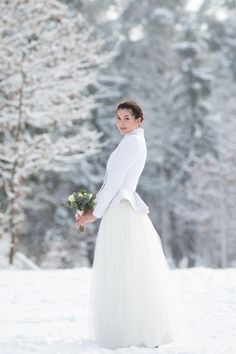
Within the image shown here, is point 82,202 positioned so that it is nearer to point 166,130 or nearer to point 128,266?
point 128,266

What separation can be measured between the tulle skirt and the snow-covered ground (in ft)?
0.47

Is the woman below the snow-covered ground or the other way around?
the other way around

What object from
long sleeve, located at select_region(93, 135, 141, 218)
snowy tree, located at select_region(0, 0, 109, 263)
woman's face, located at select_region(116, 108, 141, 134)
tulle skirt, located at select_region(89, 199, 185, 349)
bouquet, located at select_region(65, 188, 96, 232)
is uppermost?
snowy tree, located at select_region(0, 0, 109, 263)

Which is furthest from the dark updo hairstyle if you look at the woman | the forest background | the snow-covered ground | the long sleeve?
the forest background

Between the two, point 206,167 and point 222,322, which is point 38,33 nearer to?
point 222,322

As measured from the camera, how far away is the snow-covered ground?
5539mm

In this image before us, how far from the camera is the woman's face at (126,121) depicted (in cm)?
581

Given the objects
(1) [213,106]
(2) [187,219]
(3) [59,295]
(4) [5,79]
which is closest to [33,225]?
(2) [187,219]

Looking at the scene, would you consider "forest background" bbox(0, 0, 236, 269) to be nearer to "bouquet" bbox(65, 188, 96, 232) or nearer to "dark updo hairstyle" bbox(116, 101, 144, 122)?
"bouquet" bbox(65, 188, 96, 232)

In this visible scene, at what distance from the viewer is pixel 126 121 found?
5816 millimetres

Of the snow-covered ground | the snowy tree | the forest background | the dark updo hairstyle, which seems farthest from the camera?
the forest background

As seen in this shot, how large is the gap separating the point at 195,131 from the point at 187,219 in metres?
4.19

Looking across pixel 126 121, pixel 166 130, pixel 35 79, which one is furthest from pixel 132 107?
pixel 166 130

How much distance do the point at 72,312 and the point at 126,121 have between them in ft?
9.63
